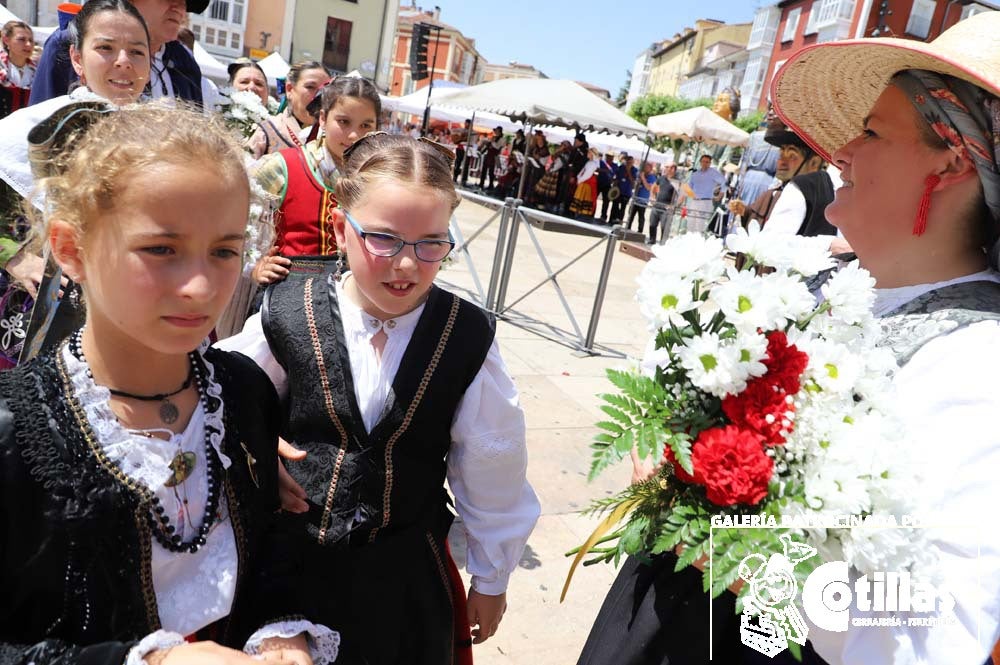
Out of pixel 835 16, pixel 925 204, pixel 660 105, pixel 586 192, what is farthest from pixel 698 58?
pixel 925 204

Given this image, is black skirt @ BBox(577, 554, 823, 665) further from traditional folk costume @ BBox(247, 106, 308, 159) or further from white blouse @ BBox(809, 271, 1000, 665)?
traditional folk costume @ BBox(247, 106, 308, 159)

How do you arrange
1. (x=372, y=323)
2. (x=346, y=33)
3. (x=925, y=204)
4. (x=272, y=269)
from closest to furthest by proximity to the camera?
1. (x=925, y=204)
2. (x=372, y=323)
3. (x=272, y=269)
4. (x=346, y=33)

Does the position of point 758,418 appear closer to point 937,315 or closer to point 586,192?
point 937,315

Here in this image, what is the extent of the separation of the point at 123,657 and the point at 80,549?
0.60ft

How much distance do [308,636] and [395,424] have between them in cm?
53

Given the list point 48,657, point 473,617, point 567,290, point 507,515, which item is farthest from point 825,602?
point 567,290

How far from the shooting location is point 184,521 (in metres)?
1.26

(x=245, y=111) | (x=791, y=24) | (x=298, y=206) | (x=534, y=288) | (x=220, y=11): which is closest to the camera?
(x=298, y=206)

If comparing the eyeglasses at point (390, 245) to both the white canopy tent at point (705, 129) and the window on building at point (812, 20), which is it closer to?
the white canopy tent at point (705, 129)

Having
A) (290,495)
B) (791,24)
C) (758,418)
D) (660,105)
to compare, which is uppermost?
(791,24)

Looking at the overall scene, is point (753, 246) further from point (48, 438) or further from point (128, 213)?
point (48, 438)

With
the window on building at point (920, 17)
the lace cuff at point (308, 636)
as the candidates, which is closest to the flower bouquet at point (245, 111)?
the lace cuff at point (308, 636)

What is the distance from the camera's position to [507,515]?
6.31ft

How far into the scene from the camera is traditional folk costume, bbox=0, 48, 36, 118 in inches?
299
